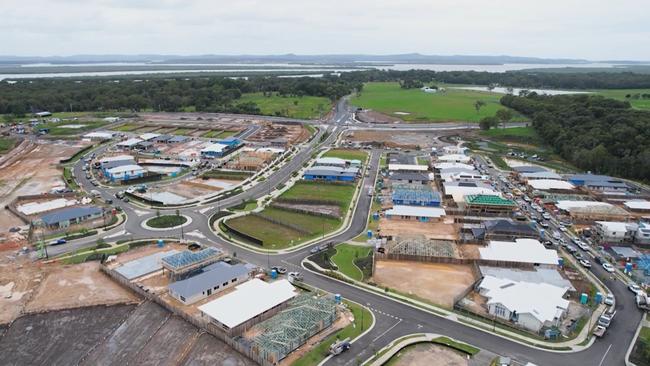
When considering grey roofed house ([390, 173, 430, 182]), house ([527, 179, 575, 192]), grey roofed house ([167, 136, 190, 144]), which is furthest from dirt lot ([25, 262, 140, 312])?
grey roofed house ([167, 136, 190, 144])

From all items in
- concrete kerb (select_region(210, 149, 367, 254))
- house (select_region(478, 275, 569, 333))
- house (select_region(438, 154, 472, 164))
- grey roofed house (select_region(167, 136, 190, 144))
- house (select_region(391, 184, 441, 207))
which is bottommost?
concrete kerb (select_region(210, 149, 367, 254))

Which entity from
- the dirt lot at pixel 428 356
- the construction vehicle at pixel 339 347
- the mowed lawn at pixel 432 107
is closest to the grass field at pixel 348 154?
the mowed lawn at pixel 432 107

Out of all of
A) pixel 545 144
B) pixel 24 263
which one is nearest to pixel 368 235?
pixel 24 263

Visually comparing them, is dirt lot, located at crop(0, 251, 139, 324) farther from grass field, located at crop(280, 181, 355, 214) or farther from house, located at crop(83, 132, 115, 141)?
house, located at crop(83, 132, 115, 141)

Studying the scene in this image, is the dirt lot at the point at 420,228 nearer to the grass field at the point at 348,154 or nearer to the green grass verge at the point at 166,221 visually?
the green grass verge at the point at 166,221

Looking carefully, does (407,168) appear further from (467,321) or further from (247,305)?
(247,305)

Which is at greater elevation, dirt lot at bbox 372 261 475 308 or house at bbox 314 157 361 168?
house at bbox 314 157 361 168
